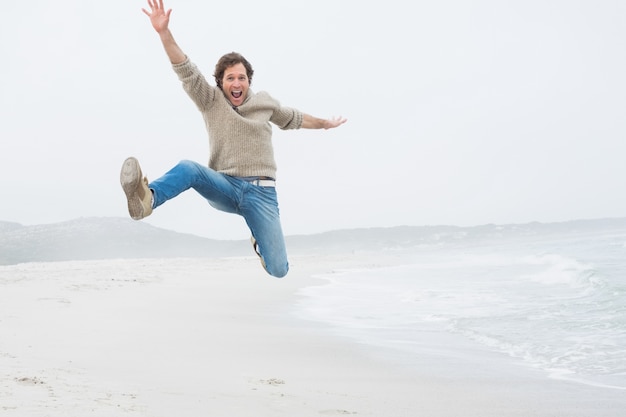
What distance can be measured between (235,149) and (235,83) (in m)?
0.47

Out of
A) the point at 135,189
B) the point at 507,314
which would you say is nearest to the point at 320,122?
the point at 135,189

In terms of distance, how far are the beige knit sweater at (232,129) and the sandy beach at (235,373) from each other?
5.89 ft

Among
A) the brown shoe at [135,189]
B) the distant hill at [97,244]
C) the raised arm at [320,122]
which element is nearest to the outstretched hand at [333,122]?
the raised arm at [320,122]

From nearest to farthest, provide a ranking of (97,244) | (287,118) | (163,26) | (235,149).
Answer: (163,26)
(235,149)
(287,118)
(97,244)

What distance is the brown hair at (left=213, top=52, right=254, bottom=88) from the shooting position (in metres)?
5.13

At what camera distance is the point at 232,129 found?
16.8 ft

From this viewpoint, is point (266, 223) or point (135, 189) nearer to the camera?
point (135, 189)

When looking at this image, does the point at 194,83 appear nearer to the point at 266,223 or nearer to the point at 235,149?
the point at 235,149

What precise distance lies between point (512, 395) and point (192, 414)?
9.60ft

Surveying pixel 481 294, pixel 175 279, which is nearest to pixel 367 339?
pixel 481 294

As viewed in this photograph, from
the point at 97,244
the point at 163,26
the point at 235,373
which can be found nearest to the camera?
the point at 163,26

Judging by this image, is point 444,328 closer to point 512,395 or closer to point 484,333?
point 484,333

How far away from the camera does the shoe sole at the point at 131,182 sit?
423 centimetres

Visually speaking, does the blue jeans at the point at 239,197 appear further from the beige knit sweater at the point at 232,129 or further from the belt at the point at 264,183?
the beige knit sweater at the point at 232,129
